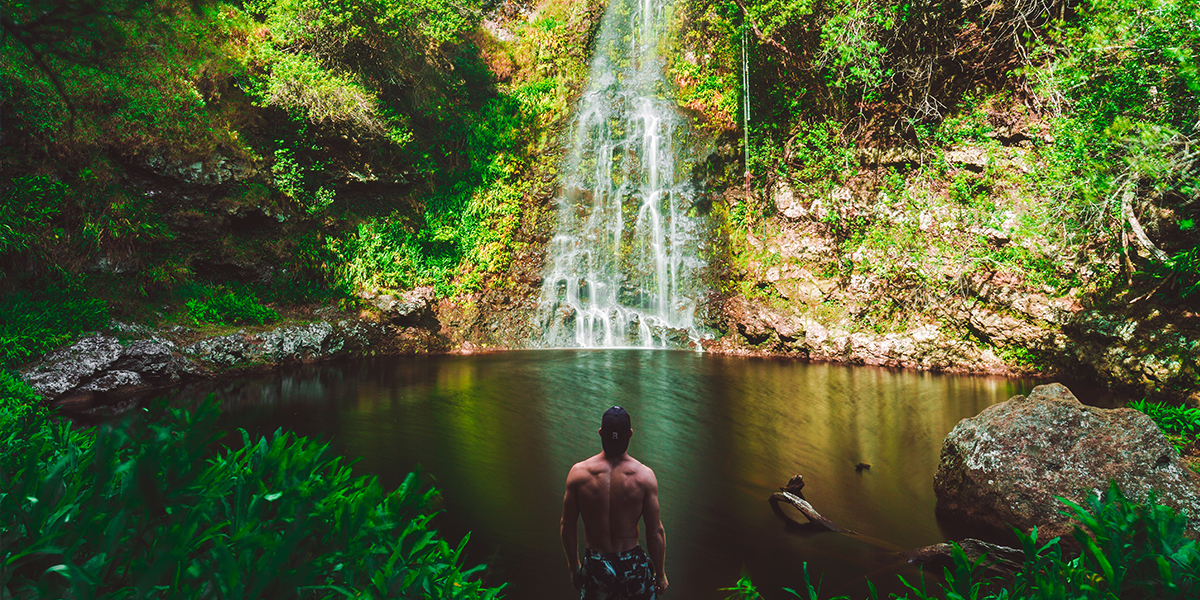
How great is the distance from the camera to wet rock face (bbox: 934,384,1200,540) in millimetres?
4664

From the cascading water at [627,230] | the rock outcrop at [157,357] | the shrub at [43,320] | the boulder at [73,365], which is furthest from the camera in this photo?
the cascading water at [627,230]

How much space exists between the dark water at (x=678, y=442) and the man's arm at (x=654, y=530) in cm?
129

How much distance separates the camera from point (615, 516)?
3.14 m

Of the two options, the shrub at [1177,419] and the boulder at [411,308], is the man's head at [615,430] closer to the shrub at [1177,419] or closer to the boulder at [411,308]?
the shrub at [1177,419]

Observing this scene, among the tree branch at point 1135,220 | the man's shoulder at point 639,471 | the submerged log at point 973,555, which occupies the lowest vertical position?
the submerged log at point 973,555

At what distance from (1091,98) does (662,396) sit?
8830 mm

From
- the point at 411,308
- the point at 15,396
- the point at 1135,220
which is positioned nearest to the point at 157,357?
the point at 15,396

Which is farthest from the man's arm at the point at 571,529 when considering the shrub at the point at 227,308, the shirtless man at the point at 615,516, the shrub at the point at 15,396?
the shrub at the point at 227,308

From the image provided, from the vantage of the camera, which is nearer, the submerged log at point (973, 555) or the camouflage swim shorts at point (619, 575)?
the camouflage swim shorts at point (619, 575)

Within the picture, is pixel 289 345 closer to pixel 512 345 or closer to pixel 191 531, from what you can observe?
pixel 512 345

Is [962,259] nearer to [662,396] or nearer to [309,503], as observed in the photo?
[662,396]

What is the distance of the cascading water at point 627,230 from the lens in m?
18.1

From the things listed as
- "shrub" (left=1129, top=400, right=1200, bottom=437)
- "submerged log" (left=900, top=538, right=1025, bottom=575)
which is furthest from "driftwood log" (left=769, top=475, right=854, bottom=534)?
"shrub" (left=1129, top=400, right=1200, bottom=437)

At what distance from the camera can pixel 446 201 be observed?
19.4m
